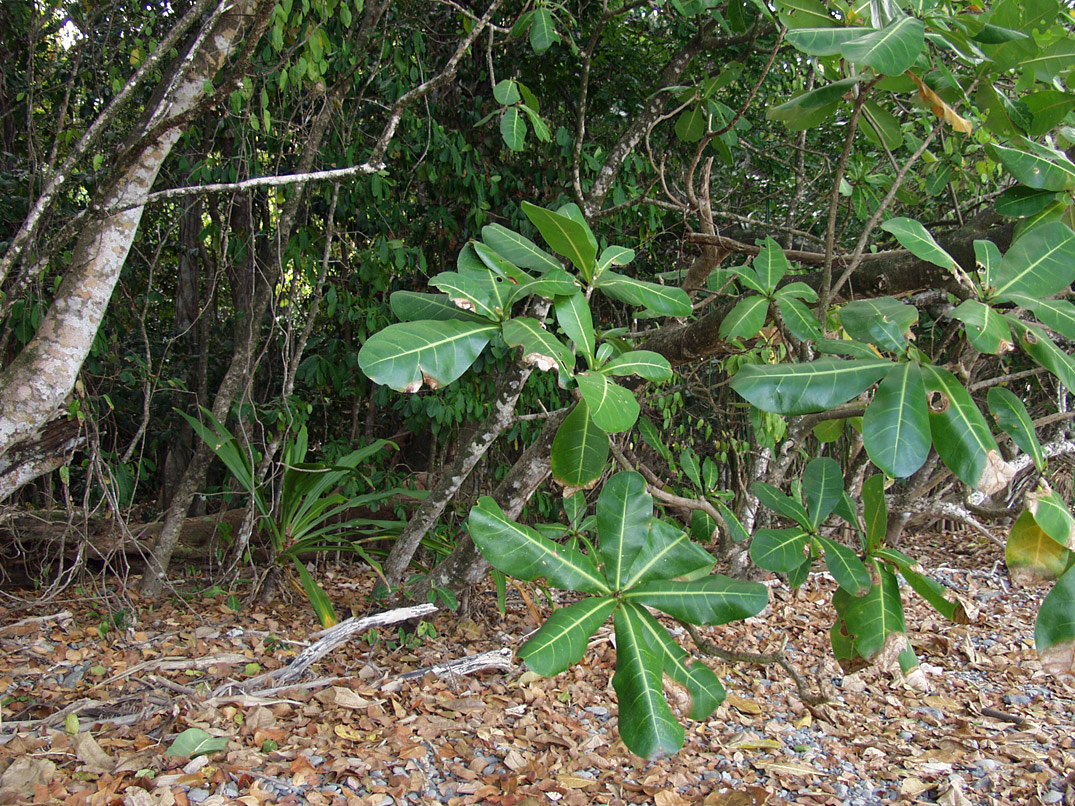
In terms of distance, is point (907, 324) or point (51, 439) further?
point (51, 439)

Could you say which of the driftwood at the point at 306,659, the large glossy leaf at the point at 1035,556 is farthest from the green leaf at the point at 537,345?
the driftwood at the point at 306,659

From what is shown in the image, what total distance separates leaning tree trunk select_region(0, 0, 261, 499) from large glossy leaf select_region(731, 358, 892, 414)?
1.59 meters

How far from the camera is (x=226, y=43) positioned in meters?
2.05

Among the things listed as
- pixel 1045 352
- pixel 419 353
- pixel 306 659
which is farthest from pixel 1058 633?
pixel 306 659

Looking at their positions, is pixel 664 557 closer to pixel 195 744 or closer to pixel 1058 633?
pixel 1058 633

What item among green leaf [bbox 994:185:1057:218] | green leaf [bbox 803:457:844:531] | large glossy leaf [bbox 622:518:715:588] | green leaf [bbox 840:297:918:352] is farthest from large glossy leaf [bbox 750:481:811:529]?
green leaf [bbox 994:185:1057:218]

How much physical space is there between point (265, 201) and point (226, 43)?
4.74 ft

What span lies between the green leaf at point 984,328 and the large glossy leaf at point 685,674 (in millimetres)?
508

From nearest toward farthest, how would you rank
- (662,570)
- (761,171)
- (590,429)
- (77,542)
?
(662,570)
(590,429)
(77,542)
(761,171)

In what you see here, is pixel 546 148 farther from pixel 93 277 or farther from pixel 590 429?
pixel 590 429

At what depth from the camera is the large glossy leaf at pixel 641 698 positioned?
0.82m

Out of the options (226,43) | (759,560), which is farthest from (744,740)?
(226,43)

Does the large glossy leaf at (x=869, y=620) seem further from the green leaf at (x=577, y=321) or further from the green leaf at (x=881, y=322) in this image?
the green leaf at (x=577, y=321)

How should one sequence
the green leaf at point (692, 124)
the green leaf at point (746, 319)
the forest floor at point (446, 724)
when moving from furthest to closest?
1. the green leaf at point (692, 124)
2. the forest floor at point (446, 724)
3. the green leaf at point (746, 319)
